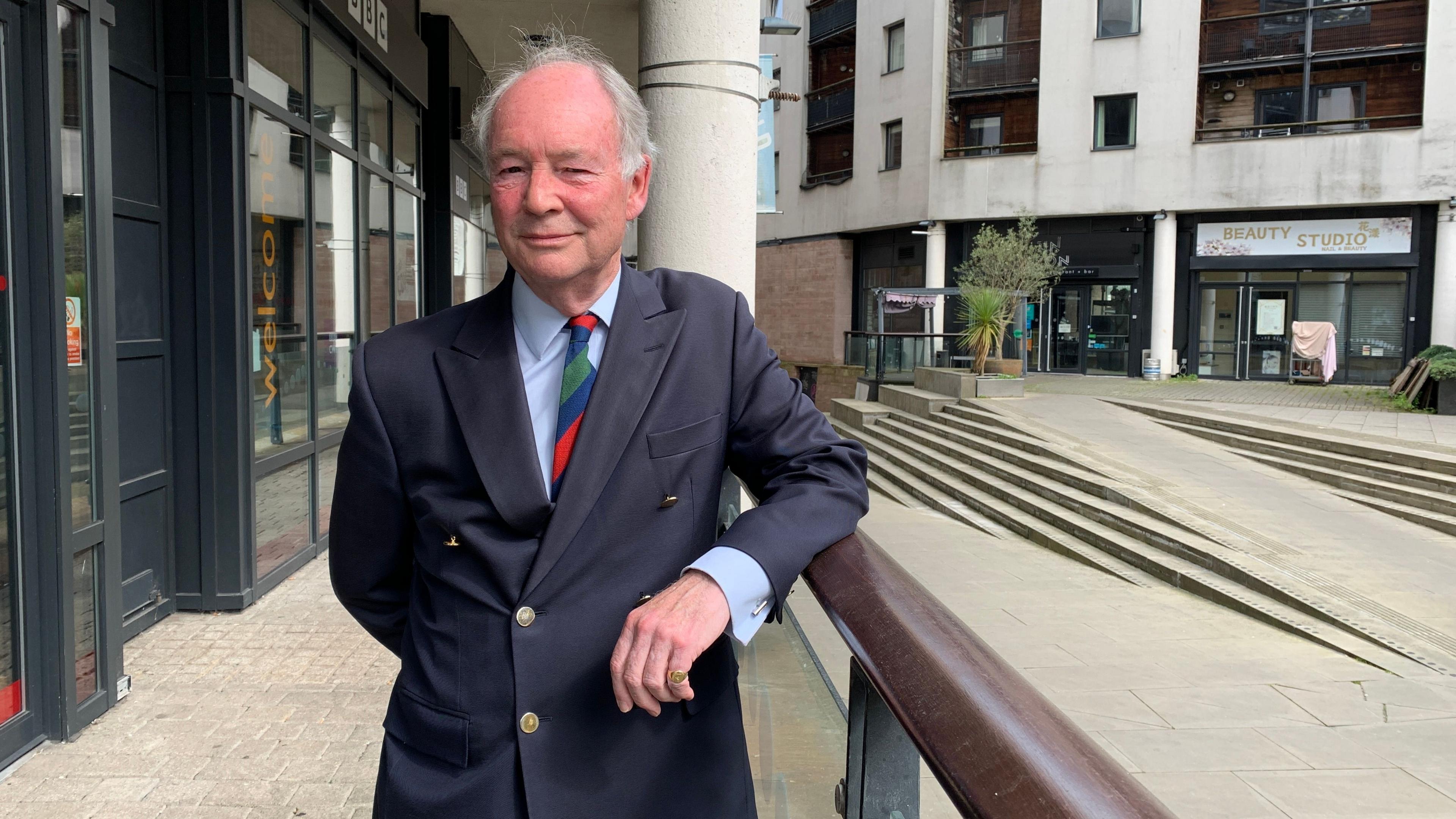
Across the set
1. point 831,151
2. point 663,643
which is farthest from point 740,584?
point 831,151

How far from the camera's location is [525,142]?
1525mm

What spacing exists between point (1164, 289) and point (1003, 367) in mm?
9217

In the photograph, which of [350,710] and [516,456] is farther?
[350,710]

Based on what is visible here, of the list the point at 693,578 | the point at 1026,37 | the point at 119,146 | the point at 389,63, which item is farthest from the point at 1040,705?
the point at 1026,37

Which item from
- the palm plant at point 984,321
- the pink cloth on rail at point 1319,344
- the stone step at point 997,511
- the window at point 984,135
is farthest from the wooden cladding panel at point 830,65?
the stone step at point 997,511

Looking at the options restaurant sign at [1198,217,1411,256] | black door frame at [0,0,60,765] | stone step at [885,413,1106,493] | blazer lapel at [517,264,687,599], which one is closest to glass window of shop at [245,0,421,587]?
black door frame at [0,0,60,765]

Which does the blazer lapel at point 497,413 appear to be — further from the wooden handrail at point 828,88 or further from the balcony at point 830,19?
the balcony at point 830,19

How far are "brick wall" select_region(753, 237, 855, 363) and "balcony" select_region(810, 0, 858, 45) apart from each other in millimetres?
6216

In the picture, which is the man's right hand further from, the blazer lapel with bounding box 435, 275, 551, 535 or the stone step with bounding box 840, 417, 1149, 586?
the stone step with bounding box 840, 417, 1149, 586

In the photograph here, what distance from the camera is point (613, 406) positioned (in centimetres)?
152

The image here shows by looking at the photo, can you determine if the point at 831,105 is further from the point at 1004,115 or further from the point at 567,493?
the point at 567,493

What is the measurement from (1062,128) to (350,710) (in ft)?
92.1

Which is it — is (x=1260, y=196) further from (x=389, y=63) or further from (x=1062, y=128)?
(x=389, y=63)

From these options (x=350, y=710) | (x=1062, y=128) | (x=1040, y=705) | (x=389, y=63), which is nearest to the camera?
(x=1040, y=705)
